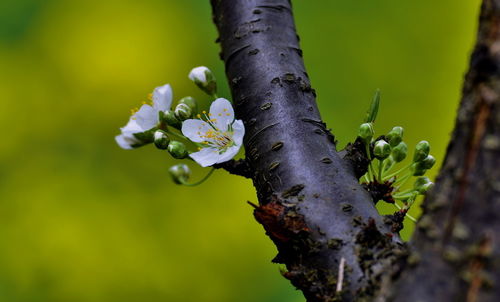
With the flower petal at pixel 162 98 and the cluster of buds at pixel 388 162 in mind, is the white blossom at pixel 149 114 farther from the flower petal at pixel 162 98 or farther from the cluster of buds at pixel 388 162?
the cluster of buds at pixel 388 162

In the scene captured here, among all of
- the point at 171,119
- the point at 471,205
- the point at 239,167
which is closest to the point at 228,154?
the point at 239,167

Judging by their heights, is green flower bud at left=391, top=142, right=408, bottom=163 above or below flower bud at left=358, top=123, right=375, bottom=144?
below

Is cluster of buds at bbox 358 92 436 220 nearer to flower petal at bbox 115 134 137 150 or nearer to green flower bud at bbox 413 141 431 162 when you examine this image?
green flower bud at bbox 413 141 431 162

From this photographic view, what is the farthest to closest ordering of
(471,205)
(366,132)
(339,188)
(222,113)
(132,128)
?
(132,128) → (222,113) → (366,132) → (339,188) → (471,205)

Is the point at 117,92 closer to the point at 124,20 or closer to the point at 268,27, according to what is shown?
the point at 124,20

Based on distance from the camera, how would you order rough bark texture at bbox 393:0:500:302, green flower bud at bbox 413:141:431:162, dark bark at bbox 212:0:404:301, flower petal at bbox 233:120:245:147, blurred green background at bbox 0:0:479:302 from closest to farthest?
rough bark texture at bbox 393:0:500:302 < dark bark at bbox 212:0:404:301 < flower petal at bbox 233:120:245:147 < green flower bud at bbox 413:141:431:162 < blurred green background at bbox 0:0:479:302

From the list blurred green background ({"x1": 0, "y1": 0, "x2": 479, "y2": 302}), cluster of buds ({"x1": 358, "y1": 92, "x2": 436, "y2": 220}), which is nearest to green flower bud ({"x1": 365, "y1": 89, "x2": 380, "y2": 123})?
cluster of buds ({"x1": 358, "y1": 92, "x2": 436, "y2": 220})

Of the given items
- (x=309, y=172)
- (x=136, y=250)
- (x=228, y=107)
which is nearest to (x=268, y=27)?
(x=228, y=107)

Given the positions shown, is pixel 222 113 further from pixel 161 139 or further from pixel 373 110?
pixel 373 110
